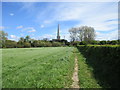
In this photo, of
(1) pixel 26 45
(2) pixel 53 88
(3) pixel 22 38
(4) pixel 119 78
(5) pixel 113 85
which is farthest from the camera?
(3) pixel 22 38

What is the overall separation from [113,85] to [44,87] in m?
3.37

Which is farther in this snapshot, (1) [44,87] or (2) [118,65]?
(2) [118,65]

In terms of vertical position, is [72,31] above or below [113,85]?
above

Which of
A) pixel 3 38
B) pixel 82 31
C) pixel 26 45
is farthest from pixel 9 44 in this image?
pixel 82 31

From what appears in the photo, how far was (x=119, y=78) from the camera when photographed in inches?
209

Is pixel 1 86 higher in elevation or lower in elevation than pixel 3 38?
lower

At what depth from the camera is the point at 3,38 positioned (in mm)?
70625

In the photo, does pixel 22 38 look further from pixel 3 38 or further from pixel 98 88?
pixel 98 88

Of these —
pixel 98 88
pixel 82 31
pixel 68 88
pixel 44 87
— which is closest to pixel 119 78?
pixel 98 88

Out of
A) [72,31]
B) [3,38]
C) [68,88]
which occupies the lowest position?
[68,88]

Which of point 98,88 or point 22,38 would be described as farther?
point 22,38

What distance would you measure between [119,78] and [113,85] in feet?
2.21

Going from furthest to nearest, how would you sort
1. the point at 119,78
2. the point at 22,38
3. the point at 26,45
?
the point at 22,38
the point at 26,45
the point at 119,78

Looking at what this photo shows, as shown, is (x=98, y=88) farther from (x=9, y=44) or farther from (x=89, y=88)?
(x=9, y=44)
